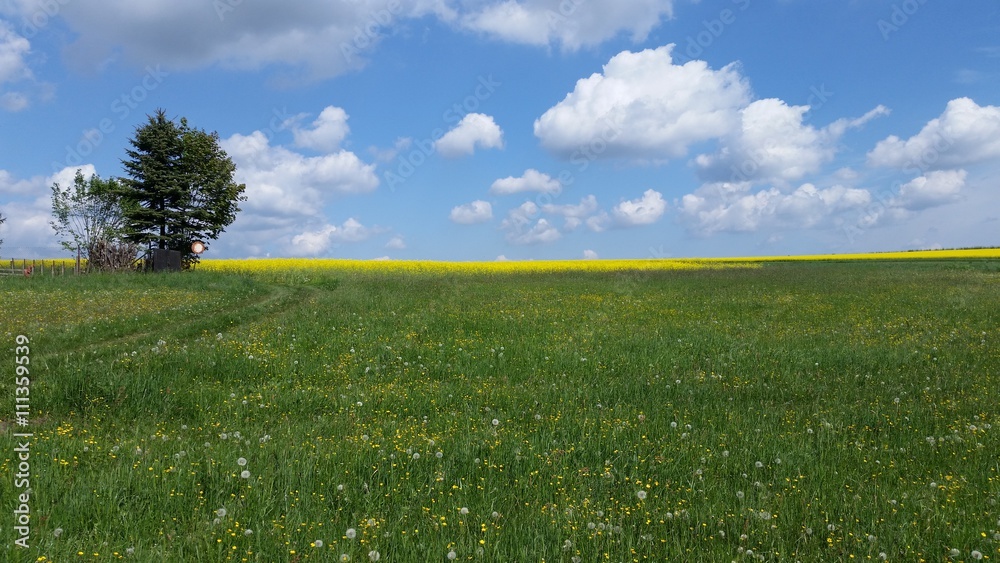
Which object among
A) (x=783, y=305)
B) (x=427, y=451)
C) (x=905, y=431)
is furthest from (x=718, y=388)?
(x=783, y=305)

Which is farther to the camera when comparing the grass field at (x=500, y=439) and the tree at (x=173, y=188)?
the tree at (x=173, y=188)

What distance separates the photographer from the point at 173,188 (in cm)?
4400

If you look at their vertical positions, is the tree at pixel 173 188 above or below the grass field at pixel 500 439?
above

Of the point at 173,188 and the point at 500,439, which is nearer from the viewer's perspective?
the point at 500,439

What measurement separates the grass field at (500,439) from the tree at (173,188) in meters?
31.0

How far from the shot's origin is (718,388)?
34.2 feet

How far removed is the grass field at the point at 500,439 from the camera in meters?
5.05

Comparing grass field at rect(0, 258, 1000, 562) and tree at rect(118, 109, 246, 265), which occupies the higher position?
tree at rect(118, 109, 246, 265)

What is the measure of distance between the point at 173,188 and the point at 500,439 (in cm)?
4535

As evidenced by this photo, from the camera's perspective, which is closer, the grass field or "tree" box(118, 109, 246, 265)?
the grass field

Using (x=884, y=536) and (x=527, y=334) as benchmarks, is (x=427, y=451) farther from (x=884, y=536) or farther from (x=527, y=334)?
(x=527, y=334)

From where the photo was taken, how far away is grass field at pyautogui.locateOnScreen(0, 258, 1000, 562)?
505 cm

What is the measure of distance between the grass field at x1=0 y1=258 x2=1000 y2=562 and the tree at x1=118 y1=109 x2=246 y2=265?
102 ft

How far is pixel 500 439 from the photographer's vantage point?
7.31 meters
